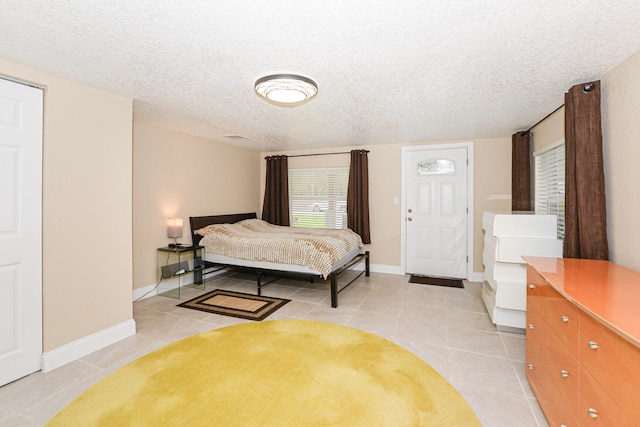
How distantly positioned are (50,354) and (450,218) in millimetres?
4962

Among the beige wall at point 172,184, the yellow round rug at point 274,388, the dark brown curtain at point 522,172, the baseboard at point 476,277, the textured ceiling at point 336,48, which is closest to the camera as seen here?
the textured ceiling at point 336,48

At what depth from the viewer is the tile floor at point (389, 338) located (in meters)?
1.85

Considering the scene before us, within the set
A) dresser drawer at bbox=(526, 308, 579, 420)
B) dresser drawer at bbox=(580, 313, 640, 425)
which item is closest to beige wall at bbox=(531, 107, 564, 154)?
dresser drawer at bbox=(526, 308, 579, 420)

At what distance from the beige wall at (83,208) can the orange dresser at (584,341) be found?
130 inches

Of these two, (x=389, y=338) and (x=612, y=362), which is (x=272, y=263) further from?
(x=612, y=362)

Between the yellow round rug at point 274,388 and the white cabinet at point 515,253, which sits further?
the white cabinet at point 515,253

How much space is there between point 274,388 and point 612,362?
1.80 m

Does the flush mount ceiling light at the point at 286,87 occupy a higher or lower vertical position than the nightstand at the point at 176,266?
higher

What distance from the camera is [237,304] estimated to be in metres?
3.59

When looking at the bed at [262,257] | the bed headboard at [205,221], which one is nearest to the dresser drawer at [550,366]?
the bed at [262,257]

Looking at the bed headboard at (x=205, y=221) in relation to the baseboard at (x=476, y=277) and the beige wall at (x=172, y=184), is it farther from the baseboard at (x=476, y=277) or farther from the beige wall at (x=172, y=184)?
the baseboard at (x=476, y=277)

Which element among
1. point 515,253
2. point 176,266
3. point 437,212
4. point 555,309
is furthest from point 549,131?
point 176,266

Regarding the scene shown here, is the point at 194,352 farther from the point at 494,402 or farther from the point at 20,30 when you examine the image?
the point at 20,30

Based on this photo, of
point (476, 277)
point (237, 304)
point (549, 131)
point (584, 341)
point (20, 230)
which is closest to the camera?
point (584, 341)
